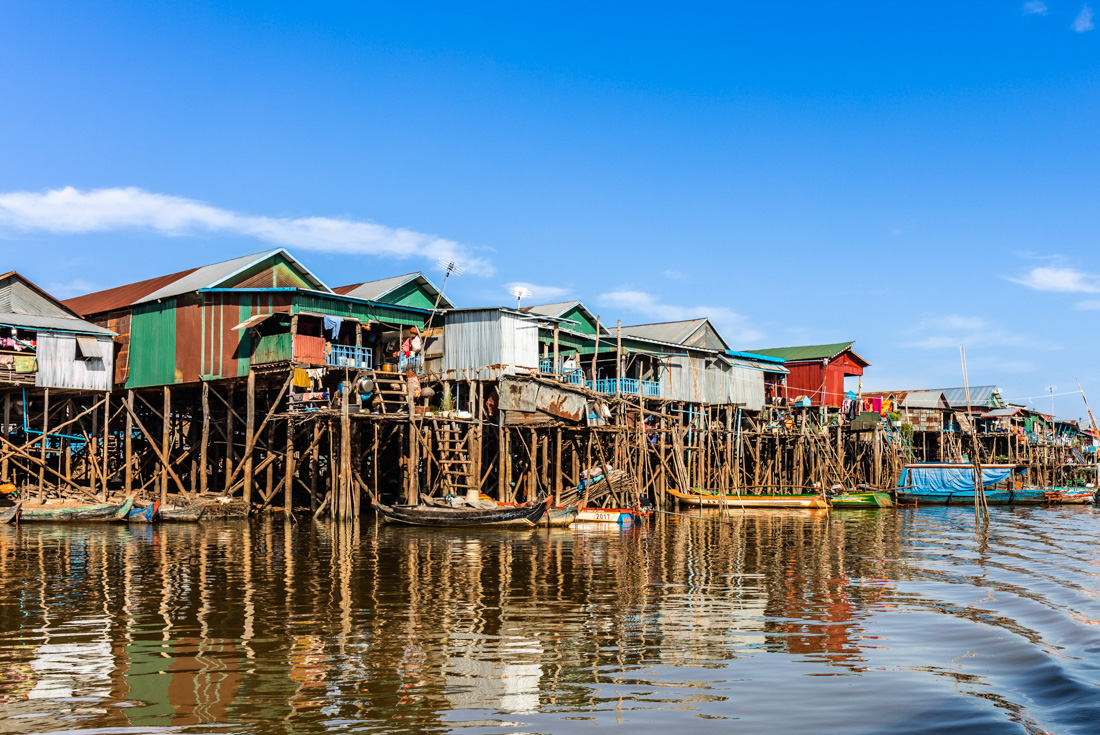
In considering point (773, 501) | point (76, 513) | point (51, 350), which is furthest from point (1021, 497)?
point (51, 350)

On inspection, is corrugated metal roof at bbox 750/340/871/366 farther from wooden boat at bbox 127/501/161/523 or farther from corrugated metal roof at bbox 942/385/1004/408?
wooden boat at bbox 127/501/161/523

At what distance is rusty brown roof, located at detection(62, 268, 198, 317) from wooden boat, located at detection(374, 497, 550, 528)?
57.5 feet

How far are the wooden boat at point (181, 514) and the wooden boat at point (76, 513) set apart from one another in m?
1.10

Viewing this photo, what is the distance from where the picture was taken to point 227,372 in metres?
34.1

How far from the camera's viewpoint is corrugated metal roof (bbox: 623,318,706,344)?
47.8m

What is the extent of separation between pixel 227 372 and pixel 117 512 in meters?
6.18

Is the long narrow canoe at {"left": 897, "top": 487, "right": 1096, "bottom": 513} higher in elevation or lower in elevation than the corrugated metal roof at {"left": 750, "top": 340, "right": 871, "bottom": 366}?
lower

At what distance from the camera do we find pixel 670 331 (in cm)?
4900

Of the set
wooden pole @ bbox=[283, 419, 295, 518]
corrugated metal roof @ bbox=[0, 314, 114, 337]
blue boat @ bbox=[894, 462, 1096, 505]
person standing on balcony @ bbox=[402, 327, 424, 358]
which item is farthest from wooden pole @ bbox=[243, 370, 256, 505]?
blue boat @ bbox=[894, 462, 1096, 505]

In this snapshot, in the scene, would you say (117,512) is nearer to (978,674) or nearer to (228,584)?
(228,584)

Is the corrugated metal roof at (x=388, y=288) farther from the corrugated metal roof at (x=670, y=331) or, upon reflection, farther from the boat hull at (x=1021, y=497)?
the boat hull at (x=1021, y=497)

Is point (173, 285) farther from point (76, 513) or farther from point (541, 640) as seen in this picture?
point (541, 640)

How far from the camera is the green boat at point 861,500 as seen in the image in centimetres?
4438

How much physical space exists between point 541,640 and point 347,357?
2281cm
